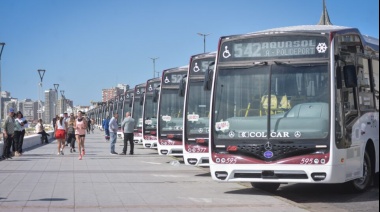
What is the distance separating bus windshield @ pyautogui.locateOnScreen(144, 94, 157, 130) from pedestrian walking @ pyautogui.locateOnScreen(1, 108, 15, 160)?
19.8ft

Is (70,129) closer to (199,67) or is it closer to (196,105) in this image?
(196,105)

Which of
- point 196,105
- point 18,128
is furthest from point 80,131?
point 196,105

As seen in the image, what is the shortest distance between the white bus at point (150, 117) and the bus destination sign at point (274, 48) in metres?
14.1

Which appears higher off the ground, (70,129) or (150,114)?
(150,114)

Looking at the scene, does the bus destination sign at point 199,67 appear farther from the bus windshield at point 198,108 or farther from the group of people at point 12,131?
the group of people at point 12,131

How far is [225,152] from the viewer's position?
487 inches

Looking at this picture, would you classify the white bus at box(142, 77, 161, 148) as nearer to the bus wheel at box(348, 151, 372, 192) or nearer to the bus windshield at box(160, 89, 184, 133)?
the bus windshield at box(160, 89, 184, 133)

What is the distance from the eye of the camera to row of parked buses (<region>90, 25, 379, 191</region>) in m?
11.7

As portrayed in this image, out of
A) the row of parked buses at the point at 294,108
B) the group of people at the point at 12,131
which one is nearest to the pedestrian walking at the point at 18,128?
the group of people at the point at 12,131

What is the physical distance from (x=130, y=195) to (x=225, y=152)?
1943 mm

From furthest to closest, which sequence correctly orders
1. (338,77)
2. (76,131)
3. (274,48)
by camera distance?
(76,131) → (274,48) → (338,77)

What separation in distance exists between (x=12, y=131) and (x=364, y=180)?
552 inches

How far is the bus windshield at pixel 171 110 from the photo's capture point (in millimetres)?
22297

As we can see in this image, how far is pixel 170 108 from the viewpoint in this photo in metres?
22.9
